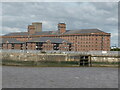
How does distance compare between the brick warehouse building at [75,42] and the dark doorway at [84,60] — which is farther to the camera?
the brick warehouse building at [75,42]

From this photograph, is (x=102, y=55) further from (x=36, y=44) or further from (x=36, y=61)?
(x=36, y=44)

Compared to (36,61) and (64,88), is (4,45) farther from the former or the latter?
(64,88)

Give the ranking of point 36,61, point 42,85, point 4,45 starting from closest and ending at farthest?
1. point 42,85
2. point 36,61
3. point 4,45

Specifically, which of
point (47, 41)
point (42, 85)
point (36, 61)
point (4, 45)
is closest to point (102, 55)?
point (36, 61)

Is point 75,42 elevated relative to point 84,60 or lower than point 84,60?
elevated

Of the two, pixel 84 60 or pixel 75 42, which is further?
pixel 75 42

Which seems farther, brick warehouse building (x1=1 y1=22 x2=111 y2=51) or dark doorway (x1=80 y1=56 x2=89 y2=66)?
brick warehouse building (x1=1 y1=22 x2=111 y2=51)

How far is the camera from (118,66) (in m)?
78.6

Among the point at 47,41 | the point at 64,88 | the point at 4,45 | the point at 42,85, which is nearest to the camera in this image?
the point at 64,88

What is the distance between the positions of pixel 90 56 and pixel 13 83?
41.4 m

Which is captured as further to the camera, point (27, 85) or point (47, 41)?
point (47, 41)

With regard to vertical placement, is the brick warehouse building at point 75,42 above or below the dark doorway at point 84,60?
above

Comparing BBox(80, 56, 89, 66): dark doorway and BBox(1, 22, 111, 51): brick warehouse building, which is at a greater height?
Result: BBox(1, 22, 111, 51): brick warehouse building

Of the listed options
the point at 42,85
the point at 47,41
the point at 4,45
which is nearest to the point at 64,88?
the point at 42,85
